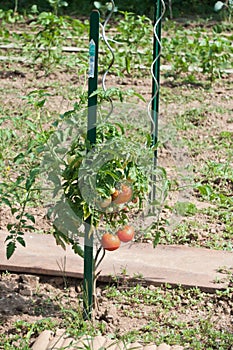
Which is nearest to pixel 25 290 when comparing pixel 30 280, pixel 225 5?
pixel 30 280

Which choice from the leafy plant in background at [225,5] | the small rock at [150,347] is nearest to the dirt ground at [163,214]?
Answer: the small rock at [150,347]

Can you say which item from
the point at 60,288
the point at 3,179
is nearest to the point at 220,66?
the point at 3,179

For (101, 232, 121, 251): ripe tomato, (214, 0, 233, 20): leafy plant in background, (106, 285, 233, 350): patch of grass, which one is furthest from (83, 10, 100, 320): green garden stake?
(214, 0, 233, 20): leafy plant in background

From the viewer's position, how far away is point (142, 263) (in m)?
4.53

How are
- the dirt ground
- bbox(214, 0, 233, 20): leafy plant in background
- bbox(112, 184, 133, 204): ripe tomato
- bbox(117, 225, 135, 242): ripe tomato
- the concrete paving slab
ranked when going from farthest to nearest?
1. bbox(214, 0, 233, 20): leafy plant in background
2. the concrete paving slab
3. the dirt ground
4. bbox(117, 225, 135, 242): ripe tomato
5. bbox(112, 184, 133, 204): ripe tomato

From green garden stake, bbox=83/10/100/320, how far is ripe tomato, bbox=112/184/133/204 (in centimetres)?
15

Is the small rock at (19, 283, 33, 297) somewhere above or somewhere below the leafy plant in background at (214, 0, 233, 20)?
below

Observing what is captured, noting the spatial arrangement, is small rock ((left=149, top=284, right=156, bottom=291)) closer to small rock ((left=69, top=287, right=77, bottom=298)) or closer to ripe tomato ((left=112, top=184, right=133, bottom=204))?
small rock ((left=69, top=287, right=77, bottom=298))

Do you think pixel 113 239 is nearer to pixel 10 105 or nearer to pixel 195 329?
pixel 195 329

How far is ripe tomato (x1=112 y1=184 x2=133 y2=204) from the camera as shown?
3.68 meters

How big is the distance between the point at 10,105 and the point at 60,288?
2.98 m

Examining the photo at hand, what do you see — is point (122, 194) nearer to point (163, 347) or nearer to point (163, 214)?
point (163, 347)

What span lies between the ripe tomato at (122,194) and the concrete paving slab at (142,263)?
0.78 meters

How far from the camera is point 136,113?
5.00 m
